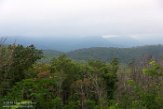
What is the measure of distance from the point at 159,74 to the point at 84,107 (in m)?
10.5

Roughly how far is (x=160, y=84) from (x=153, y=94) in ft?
3.29

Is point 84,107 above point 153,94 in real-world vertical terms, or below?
below

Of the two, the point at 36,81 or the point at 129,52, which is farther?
the point at 129,52

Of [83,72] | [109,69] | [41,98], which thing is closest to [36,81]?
[41,98]

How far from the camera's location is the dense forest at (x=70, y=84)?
41.9ft

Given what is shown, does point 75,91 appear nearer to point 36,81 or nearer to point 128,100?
point 36,81

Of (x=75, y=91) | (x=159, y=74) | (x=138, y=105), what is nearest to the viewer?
(x=138, y=105)

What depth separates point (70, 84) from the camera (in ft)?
93.0

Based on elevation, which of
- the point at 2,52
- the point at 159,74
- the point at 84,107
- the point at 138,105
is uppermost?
the point at 2,52

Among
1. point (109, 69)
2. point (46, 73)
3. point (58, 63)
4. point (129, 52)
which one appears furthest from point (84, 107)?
point (129, 52)

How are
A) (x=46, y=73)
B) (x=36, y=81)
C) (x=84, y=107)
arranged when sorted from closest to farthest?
1. (x=36, y=81)
2. (x=84, y=107)
3. (x=46, y=73)

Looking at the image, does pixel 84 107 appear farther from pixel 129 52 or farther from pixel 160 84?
pixel 129 52

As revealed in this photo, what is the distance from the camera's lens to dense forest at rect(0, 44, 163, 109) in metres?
12.8

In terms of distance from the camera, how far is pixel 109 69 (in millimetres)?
31875
